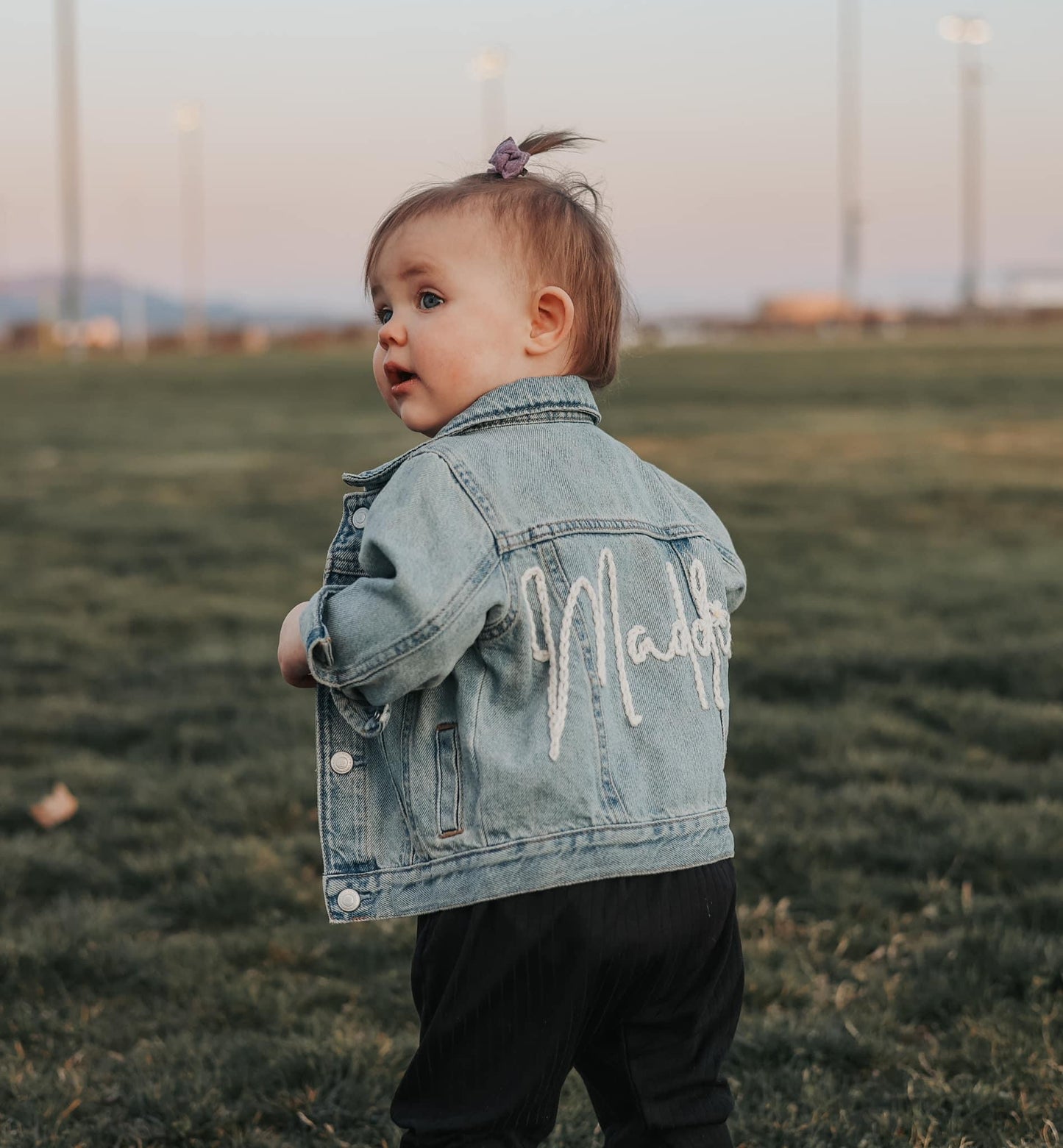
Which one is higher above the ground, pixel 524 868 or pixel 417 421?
pixel 417 421

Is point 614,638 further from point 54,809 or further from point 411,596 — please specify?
point 54,809

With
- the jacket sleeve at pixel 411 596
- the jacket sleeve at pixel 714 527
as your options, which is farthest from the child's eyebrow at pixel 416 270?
the jacket sleeve at pixel 714 527

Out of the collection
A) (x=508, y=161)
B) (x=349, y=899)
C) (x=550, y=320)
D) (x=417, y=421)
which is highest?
(x=508, y=161)

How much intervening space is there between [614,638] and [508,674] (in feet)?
0.47

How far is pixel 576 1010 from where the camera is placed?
6.10ft

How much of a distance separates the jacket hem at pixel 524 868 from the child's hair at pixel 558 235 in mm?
629

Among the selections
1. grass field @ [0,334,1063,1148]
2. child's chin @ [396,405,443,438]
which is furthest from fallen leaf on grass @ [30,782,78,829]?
child's chin @ [396,405,443,438]

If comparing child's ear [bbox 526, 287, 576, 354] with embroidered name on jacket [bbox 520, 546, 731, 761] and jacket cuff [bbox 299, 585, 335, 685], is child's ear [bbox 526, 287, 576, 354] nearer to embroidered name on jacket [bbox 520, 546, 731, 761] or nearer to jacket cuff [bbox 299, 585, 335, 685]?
embroidered name on jacket [bbox 520, 546, 731, 761]

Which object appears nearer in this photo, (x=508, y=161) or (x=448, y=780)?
(x=448, y=780)

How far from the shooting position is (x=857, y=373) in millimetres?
25812

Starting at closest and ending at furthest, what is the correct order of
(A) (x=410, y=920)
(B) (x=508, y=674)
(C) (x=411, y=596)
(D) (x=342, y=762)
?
(C) (x=411, y=596) < (B) (x=508, y=674) < (D) (x=342, y=762) < (A) (x=410, y=920)

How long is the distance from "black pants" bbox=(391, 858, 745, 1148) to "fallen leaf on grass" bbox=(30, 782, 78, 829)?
245 centimetres

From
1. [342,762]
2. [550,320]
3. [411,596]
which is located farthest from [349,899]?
[550,320]

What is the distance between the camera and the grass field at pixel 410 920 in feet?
8.85
